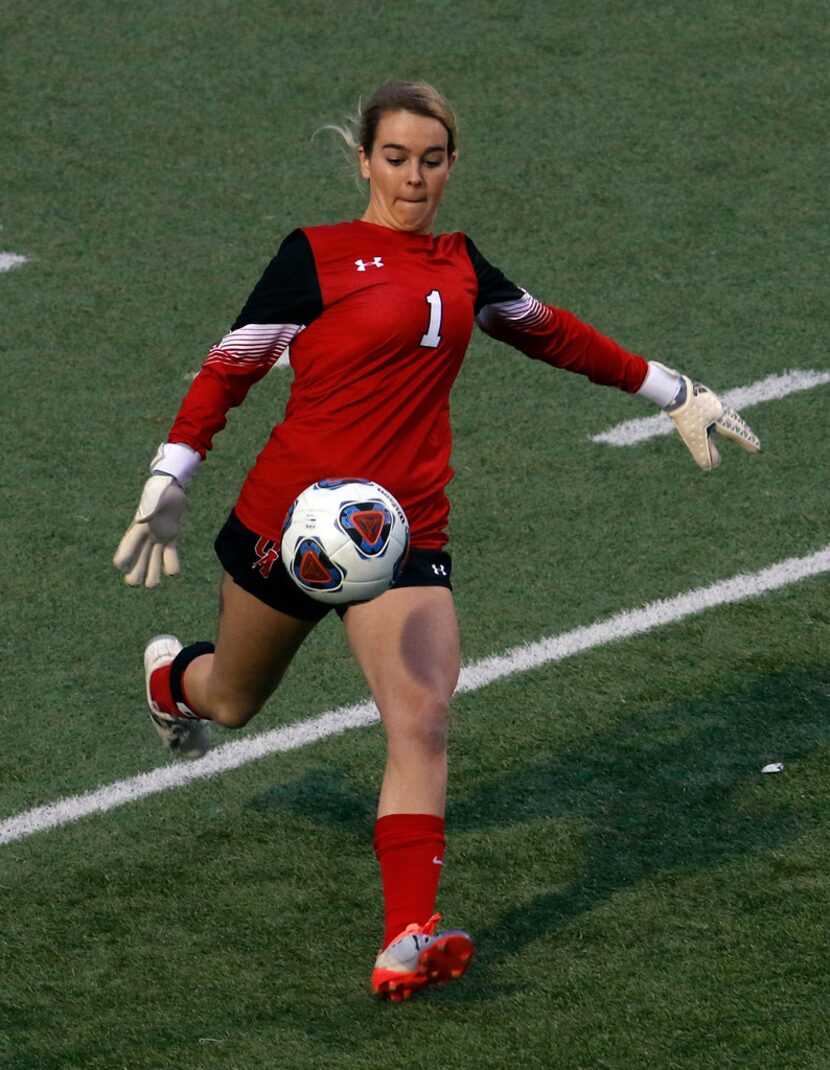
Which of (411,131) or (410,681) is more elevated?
(411,131)

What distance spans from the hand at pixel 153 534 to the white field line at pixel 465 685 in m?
1.23

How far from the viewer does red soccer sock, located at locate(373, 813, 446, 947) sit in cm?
489

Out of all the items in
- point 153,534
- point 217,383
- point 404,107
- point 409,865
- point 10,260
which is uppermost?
point 404,107

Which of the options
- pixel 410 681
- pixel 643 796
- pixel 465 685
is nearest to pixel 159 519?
pixel 410 681

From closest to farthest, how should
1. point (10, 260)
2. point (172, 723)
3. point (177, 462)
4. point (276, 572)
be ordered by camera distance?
1. point (177, 462)
2. point (276, 572)
3. point (172, 723)
4. point (10, 260)

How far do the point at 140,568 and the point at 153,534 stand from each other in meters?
0.11

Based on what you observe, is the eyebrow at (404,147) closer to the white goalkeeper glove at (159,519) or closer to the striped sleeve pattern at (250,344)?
the striped sleeve pattern at (250,344)

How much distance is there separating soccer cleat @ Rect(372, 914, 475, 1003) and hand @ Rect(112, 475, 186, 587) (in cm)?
113

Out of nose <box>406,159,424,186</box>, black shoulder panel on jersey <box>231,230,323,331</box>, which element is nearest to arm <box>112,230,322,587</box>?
black shoulder panel on jersey <box>231,230,323,331</box>

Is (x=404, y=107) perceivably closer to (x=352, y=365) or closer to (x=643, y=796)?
(x=352, y=365)

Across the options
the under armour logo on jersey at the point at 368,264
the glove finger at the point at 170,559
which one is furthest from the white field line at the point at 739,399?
the glove finger at the point at 170,559

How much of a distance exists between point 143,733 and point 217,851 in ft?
2.92

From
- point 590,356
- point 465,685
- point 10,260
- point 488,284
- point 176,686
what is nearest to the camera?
point 488,284

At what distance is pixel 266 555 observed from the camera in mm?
5230
